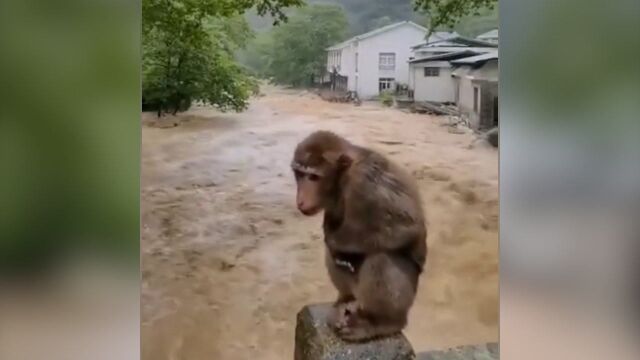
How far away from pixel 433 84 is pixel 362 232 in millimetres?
330

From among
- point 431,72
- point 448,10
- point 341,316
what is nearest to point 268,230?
point 341,316

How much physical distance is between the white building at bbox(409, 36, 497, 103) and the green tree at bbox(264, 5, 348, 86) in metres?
0.16

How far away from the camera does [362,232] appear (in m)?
1.31

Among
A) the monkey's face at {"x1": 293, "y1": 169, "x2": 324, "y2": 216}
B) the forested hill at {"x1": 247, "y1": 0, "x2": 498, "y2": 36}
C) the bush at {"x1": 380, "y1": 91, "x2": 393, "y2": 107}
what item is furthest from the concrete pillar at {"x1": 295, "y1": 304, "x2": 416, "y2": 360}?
the forested hill at {"x1": 247, "y1": 0, "x2": 498, "y2": 36}

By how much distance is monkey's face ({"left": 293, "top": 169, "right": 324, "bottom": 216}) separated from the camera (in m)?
1.32

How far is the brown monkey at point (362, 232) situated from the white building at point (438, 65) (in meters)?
0.17

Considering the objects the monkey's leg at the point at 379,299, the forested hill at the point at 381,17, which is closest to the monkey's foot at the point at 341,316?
the monkey's leg at the point at 379,299

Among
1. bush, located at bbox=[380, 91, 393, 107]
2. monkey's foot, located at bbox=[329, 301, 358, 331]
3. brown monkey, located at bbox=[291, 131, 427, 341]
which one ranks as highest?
bush, located at bbox=[380, 91, 393, 107]

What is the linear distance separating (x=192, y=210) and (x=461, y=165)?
545 millimetres

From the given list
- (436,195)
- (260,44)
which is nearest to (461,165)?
(436,195)

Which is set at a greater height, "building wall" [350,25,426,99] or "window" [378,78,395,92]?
"building wall" [350,25,426,99]

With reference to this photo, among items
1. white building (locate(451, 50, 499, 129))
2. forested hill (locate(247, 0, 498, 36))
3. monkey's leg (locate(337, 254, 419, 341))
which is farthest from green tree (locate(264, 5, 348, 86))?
monkey's leg (locate(337, 254, 419, 341))

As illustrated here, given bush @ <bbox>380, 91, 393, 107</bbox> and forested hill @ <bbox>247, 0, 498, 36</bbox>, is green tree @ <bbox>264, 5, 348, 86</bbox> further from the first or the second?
bush @ <bbox>380, 91, 393, 107</bbox>

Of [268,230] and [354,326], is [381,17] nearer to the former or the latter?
[268,230]
